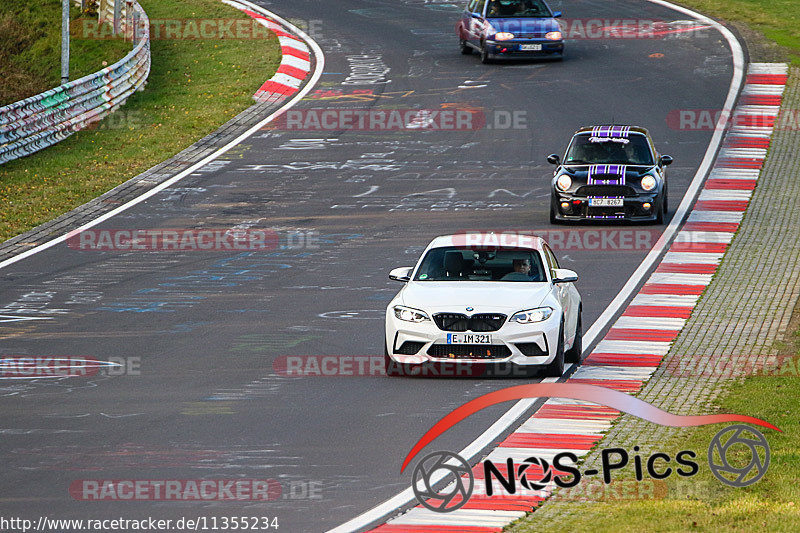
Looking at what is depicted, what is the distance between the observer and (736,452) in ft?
35.3

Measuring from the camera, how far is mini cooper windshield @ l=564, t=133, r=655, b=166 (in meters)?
23.9

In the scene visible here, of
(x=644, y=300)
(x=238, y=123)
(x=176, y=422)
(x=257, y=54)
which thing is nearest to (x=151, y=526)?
(x=176, y=422)

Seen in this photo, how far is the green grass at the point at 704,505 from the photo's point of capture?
29.2ft

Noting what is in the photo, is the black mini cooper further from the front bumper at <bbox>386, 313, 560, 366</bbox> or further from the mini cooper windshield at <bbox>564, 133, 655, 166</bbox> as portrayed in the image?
the front bumper at <bbox>386, 313, 560, 366</bbox>

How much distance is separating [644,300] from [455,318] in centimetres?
547

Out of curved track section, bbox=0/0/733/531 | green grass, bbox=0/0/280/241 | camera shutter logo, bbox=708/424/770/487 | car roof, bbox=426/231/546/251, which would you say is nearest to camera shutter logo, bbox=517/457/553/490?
curved track section, bbox=0/0/733/531

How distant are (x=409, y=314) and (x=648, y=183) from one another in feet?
34.2

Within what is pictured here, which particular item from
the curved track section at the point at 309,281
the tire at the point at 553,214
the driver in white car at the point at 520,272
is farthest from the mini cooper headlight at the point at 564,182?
the driver in white car at the point at 520,272

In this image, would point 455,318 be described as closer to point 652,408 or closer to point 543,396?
point 543,396

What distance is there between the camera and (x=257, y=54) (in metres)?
38.8

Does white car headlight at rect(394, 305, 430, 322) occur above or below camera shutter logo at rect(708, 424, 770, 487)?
below

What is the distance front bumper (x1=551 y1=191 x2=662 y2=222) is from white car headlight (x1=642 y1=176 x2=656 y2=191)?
12 cm

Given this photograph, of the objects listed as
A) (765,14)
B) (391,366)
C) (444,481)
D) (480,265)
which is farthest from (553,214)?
(765,14)

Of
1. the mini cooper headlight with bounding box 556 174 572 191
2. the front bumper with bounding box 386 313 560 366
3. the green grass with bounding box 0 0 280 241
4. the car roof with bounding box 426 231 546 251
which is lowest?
the green grass with bounding box 0 0 280 241
